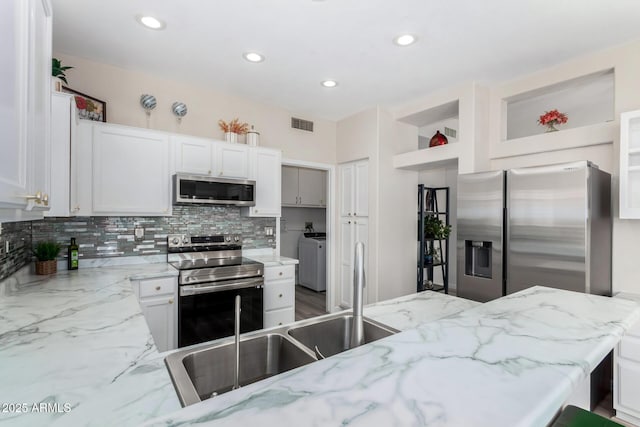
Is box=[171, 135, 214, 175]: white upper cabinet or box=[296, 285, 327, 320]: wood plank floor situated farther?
box=[296, 285, 327, 320]: wood plank floor

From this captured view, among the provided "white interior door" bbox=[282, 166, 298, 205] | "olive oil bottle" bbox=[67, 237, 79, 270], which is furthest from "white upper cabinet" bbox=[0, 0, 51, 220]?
"white interior door" bbox=[282, 166, 298, 205]

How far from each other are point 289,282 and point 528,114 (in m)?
3.44

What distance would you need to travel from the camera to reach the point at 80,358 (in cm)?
108

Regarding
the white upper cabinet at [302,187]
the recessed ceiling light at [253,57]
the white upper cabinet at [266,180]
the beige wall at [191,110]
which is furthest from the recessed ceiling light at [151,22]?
the white upper cabinet at [302,187]

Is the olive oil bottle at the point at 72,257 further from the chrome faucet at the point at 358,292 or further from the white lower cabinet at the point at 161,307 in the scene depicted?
the chrome faucet at the point at 358,292

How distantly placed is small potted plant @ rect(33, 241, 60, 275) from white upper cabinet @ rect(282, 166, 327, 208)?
3383 millimetres

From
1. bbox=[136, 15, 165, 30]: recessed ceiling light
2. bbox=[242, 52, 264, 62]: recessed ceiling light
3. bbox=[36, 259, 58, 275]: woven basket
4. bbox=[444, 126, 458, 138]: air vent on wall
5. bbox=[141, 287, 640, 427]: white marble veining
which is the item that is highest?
A: bbox=[136, 15, 165, 30]: recessed ceiling light

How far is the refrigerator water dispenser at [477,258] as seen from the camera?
2.74m

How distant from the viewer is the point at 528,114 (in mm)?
3812

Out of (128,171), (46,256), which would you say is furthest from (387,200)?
(46,256)

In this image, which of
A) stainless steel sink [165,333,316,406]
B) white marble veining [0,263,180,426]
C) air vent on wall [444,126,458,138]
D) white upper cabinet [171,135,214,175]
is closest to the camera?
white marble veining [0,263,180,426]

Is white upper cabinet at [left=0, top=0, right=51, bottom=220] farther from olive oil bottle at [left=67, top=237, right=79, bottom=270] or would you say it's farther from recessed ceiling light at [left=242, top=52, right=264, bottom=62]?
olive oil bottle at [left=67, top=237, right=79, bottom=270]

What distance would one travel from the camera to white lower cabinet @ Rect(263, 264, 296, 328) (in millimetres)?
3256

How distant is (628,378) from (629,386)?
5cm
